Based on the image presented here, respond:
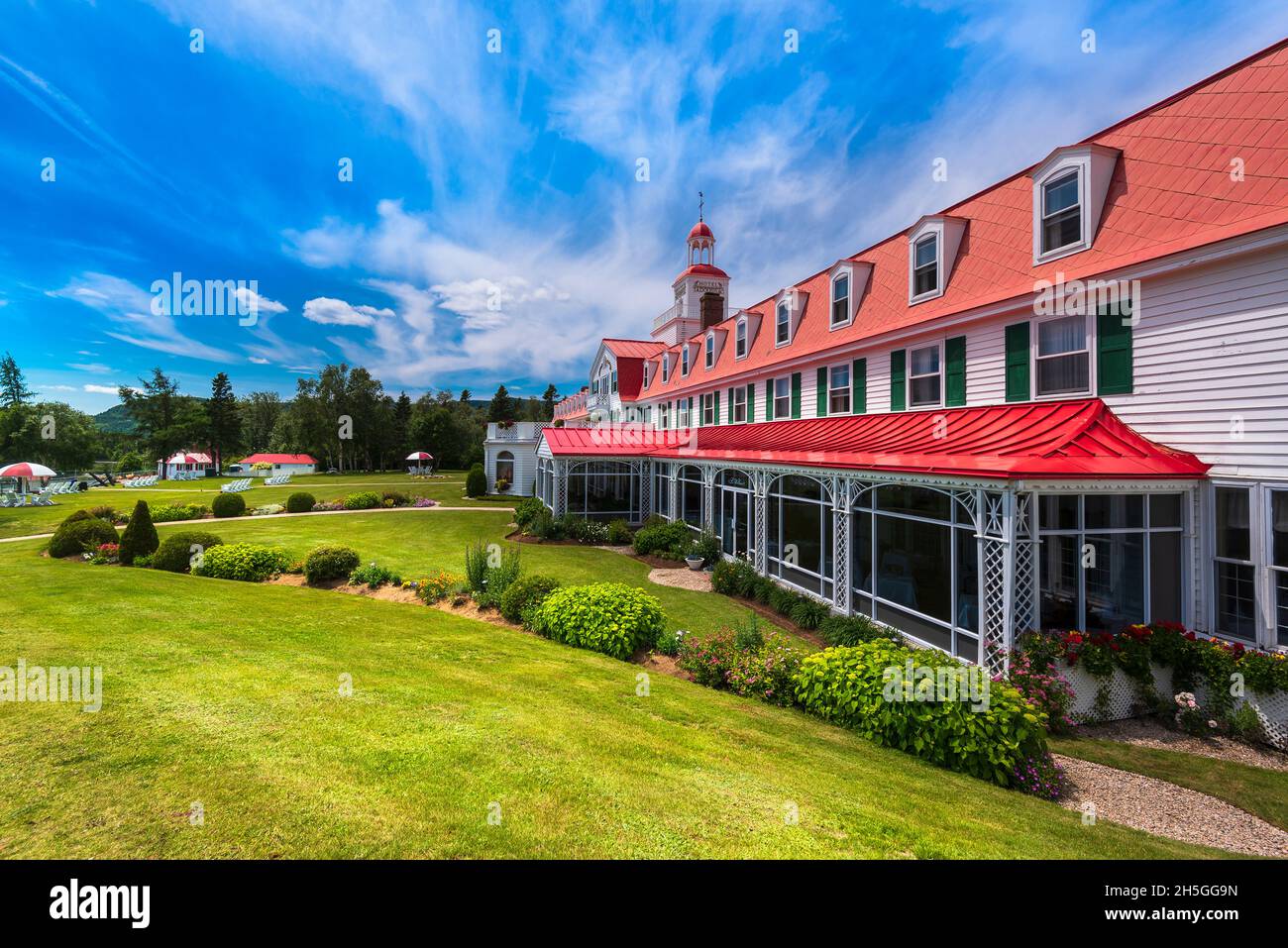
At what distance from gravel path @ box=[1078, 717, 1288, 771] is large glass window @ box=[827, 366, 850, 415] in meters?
9.81

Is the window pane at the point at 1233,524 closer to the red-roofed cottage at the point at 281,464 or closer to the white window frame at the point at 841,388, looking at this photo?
the white window frame at the point at 841,388

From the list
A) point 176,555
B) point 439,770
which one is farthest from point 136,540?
point 439,770

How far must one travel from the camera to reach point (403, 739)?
4.75 m

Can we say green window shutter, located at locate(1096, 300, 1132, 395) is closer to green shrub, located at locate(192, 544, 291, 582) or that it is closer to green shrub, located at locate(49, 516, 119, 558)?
green shrub, located at locate(192, 544, 291, 582)

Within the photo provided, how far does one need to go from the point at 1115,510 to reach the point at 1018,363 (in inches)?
134

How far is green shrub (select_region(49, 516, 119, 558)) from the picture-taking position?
1612 cm

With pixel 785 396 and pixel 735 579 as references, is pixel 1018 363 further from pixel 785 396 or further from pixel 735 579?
pixel 785 396

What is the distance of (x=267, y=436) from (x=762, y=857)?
351ft

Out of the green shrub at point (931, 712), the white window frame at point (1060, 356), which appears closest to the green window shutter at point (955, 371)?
the white window frame at point (1060, 356)

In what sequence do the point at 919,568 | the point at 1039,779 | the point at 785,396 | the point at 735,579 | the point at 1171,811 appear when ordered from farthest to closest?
the point at 785,396, the point at 735,579, the point at 919,568, the point at 1039,779, the point at 1171,811

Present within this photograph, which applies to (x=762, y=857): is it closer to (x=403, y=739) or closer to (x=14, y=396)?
(x=403, y=739)

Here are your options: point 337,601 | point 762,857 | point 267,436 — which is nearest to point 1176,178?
point 762,857

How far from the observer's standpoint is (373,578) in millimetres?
13391

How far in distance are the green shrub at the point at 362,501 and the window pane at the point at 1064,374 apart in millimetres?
32780
